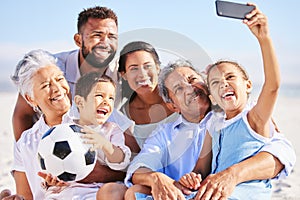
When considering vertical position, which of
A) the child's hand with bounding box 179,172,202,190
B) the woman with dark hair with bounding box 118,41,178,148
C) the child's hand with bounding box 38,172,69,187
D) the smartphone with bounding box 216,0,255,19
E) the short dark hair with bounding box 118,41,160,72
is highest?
the smartphone with bounding box 216,0,255,19

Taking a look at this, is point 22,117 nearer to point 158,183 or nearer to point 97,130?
point 97,130

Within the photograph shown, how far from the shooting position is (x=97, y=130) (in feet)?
7.03

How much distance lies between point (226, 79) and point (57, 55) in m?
0.84

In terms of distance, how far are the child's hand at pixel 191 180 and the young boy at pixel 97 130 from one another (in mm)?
255

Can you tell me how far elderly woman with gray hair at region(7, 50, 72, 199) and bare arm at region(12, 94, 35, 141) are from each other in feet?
0.55

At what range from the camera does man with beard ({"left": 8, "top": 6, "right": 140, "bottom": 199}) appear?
244cm

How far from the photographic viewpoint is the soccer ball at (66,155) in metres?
2.02

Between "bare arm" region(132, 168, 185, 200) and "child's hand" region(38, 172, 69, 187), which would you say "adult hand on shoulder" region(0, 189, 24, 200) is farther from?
"bare arm" region(132, 168, 185, 200)

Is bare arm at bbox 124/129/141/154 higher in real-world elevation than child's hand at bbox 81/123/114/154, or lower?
lower

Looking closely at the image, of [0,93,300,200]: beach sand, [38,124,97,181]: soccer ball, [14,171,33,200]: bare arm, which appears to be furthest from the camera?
[0,93,300,200]: beach sand

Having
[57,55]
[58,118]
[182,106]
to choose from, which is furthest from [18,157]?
[182,106]

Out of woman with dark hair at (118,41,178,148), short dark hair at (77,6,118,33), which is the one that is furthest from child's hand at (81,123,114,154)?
short dark hair at (77,6,118,33)

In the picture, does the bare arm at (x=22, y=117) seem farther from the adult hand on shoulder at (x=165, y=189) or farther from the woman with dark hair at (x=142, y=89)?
the adult hand on shoulder at (x=165, y=189)

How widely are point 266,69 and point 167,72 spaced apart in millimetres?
427
